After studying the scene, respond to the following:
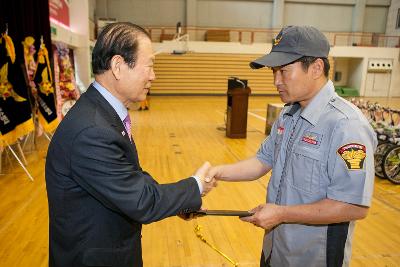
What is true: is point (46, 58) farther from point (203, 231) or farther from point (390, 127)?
point (390, 127)

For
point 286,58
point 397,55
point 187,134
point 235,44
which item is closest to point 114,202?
point 286,58

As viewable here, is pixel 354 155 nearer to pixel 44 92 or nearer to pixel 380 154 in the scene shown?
pixel 380 154

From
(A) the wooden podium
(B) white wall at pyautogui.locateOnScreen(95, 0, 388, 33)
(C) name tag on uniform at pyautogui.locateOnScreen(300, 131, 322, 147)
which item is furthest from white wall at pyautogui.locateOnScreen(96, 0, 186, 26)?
(C) name tag on uniform at pyautogui.locateOnScreen(300, 131, 322, 147)

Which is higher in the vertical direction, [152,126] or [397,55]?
[397,55]

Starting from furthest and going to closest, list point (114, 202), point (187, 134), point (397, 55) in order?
point (397, 55) → point (187, 134) → point (114, 202)

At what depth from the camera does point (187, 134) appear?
298 inches

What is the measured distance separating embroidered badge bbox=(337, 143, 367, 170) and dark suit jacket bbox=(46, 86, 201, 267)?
0.54 metres

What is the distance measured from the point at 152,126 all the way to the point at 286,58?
7267 millimetres

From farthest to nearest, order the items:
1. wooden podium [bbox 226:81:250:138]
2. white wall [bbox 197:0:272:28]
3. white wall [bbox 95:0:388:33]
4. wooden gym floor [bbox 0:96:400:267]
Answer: white wall [bbox 197:0:272:28] → white wall [bbox 95:0:388:33] → wooden podium [bbox 226:81:250:138] → wooden gym floor [bbox 0:96:400:267]

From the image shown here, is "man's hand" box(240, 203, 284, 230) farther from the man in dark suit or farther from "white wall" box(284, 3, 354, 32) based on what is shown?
"white wall" box(284, 3, 354, 32)

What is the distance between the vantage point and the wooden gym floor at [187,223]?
2729 mm

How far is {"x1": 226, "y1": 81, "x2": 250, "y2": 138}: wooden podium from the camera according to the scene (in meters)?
7.15

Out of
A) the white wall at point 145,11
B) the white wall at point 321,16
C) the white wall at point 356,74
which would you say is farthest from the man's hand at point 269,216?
the white wall at point 356,74

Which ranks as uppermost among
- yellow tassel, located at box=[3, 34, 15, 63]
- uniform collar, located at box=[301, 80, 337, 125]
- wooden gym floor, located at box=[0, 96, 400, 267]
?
yellow tassel, located at box=[3, 34, 15, 63]
